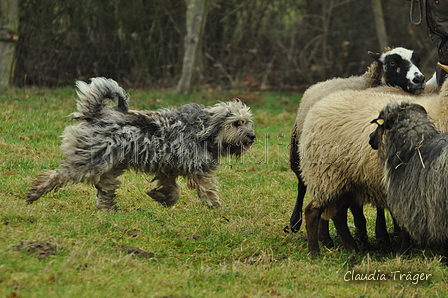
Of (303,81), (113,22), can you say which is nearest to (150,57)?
(113,22)

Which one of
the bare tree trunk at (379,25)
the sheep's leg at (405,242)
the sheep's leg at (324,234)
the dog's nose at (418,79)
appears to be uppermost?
the bare tree trunk at (379,25)

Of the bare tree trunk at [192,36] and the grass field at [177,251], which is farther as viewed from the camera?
the bare tree trunk at [192,36]

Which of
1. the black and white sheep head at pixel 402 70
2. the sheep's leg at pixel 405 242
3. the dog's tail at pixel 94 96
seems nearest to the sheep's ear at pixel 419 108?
the sheep's leg at pixel 405 242

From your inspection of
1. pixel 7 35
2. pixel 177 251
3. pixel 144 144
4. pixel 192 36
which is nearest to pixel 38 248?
pixel 177 251

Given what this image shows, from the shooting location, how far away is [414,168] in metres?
4.64

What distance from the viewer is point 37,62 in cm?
1355

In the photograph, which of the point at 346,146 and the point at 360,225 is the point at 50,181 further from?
the point at 360,225

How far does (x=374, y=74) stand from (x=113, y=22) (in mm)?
9024

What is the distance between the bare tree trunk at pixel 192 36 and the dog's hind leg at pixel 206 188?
7.36m

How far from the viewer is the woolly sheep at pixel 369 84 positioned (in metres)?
6.15

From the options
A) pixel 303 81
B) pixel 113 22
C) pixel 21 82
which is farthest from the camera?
pixel 303 81

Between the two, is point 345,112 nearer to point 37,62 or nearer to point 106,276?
point 106,276

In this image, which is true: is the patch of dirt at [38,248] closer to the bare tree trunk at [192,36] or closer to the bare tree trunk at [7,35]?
the bare tree trunk at [7,35]

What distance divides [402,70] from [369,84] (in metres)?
0.38
